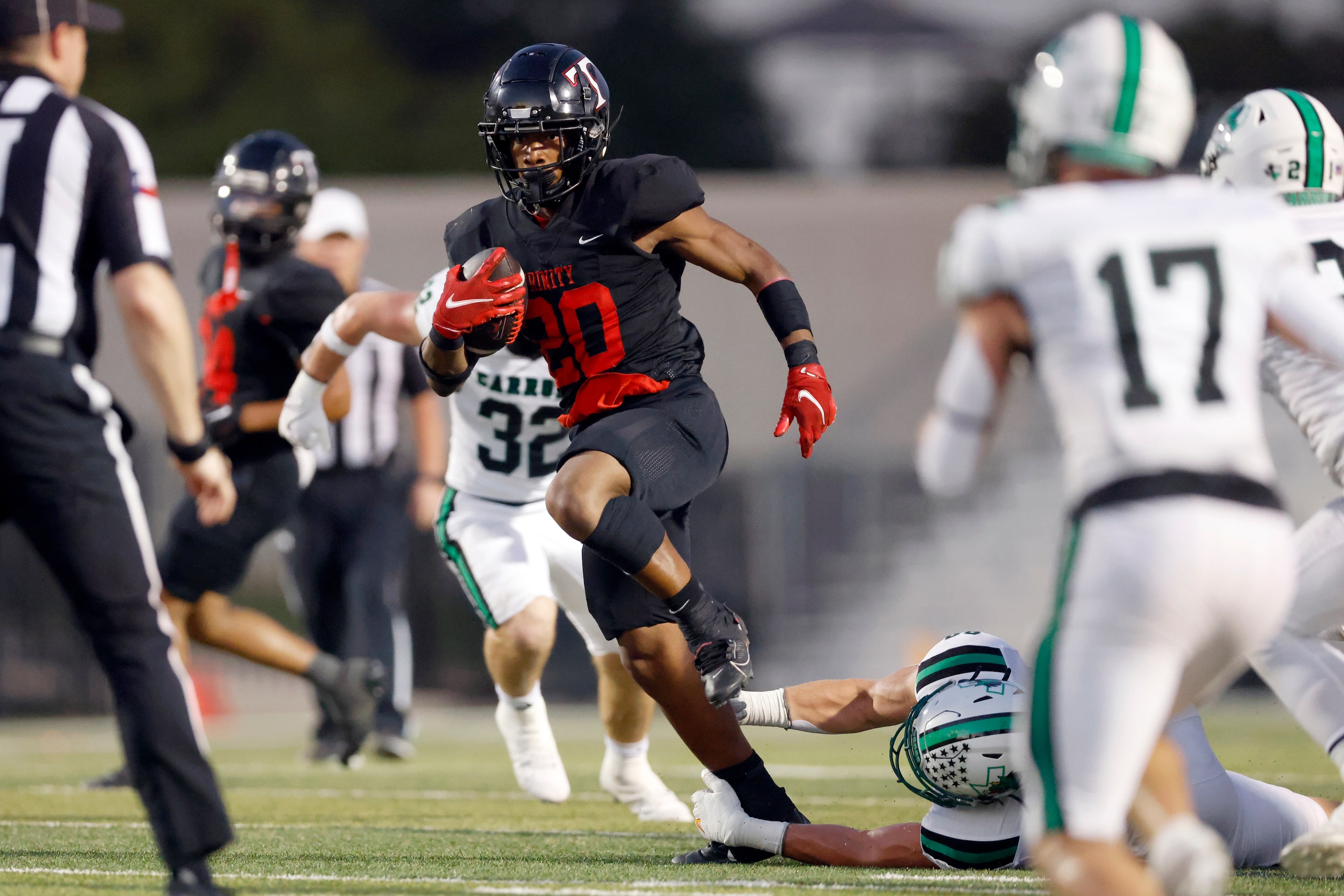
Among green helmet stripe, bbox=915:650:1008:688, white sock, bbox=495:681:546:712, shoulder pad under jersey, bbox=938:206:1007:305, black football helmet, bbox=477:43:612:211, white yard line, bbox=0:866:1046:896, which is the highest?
black football helmet, bbox=477:43:612:211

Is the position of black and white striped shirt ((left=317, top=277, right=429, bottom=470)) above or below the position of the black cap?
below

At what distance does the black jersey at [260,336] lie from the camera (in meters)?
6.51

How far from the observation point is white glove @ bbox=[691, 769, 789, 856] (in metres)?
4.10

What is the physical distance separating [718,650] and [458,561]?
78.2 inches

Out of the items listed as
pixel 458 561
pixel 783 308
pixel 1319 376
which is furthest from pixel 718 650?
pixel 458 561

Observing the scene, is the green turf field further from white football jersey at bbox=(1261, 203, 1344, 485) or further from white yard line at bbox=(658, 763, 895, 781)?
white football jersey at bbox=(1261, 203, 1344, 485)

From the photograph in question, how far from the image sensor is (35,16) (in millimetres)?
3271

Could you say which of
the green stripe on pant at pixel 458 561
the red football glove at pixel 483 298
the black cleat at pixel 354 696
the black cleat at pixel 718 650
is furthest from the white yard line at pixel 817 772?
the red football glove at pixel 483 298

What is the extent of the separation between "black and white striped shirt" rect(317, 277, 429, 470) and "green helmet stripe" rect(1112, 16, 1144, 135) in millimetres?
5616

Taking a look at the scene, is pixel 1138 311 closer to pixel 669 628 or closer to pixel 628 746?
pixel 669 628

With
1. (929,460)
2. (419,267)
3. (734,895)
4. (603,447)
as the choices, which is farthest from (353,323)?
(419,267)

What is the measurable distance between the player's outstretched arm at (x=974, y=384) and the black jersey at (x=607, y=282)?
170 centimetres

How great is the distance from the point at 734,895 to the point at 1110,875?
106 cm

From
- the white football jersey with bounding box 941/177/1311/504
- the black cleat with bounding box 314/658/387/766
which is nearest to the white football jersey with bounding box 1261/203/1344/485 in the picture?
the white football jersey with bounding box 941/177/1311/504
